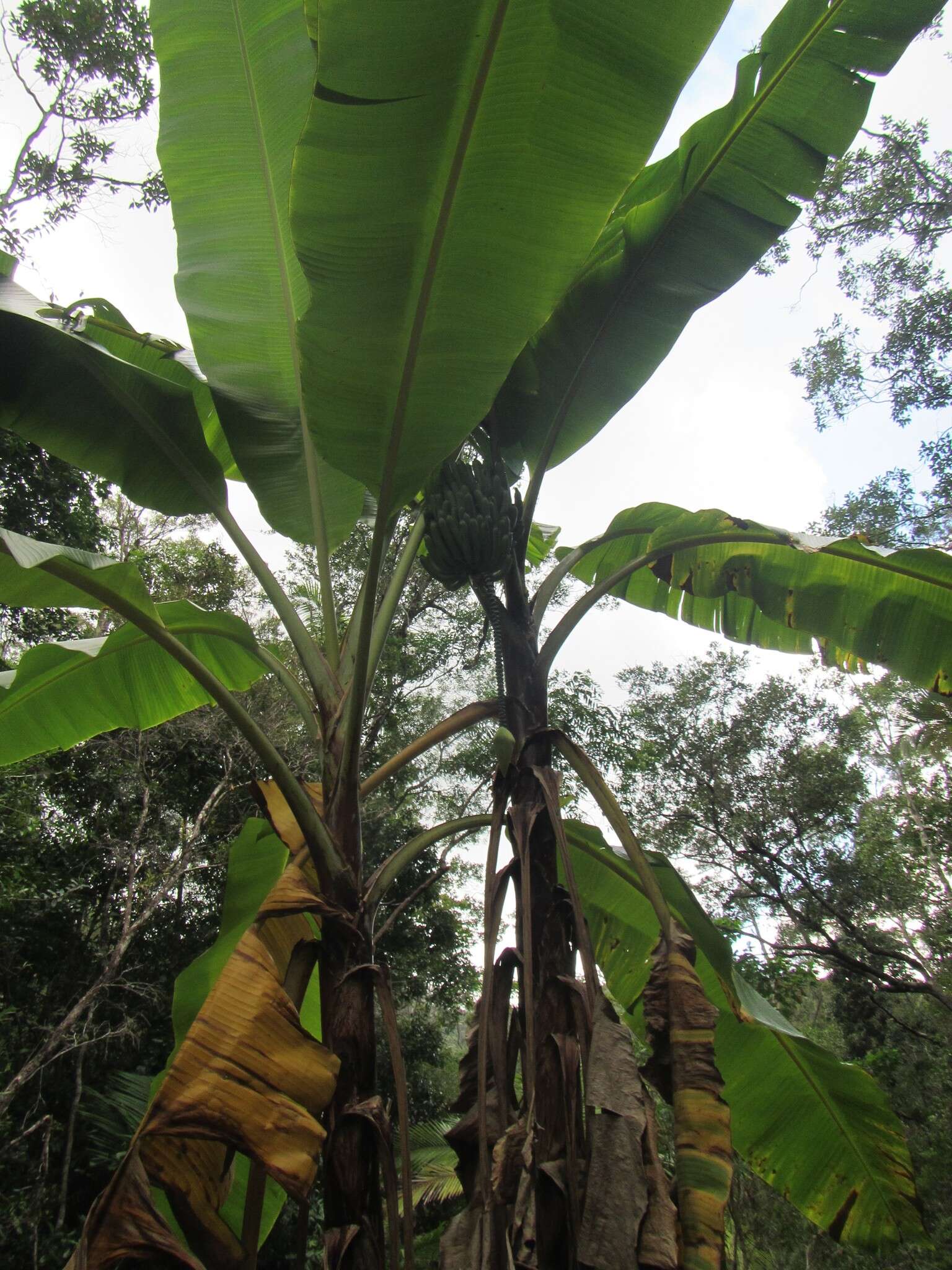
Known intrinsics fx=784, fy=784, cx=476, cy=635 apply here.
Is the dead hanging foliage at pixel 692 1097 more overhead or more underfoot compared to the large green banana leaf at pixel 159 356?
more underfoot

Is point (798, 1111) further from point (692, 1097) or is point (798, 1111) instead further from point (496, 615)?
point (496, 615)

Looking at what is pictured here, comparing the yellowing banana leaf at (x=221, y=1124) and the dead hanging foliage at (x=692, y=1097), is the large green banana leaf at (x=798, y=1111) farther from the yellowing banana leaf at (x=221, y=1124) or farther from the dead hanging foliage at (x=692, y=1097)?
the yellowing banana leaf at (x=221, y=1124)

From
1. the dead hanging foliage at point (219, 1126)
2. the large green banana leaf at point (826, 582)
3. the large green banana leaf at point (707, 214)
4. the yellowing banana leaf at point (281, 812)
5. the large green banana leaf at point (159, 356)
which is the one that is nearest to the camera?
the dead hanging foliage at point (219, 1126)

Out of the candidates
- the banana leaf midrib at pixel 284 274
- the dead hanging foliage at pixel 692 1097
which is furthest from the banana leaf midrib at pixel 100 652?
the dead hanging foliage at pixel 692 1097

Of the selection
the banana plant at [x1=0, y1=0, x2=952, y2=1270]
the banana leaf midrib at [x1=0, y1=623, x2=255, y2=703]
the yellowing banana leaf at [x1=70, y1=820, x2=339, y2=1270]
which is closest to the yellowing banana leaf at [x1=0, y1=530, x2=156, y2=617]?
the banana plant at [x1=0, y1=0, x2=952, y2=1270]

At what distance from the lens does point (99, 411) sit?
1912mm

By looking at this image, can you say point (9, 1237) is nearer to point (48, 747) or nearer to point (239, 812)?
point (239, 812)

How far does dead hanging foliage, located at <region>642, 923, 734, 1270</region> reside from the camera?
3.44 ft

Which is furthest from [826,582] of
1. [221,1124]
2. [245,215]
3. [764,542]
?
[221,1124]

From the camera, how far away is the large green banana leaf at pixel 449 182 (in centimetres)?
114

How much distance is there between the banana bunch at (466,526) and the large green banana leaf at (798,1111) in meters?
0.71

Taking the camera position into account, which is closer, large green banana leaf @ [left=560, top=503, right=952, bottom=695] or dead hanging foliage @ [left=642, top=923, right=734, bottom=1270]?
dead hanging foliage @ [left=642, top=923, right=734, bottom=1270]

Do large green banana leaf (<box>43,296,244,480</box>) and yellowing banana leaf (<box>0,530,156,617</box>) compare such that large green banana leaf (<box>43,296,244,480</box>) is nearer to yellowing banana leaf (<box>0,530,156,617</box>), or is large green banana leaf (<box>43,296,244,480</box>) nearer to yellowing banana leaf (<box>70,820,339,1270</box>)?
yellowing banana leaf (<box>0,530,156,617</box>)

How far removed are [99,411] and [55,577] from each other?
0.52 meters
